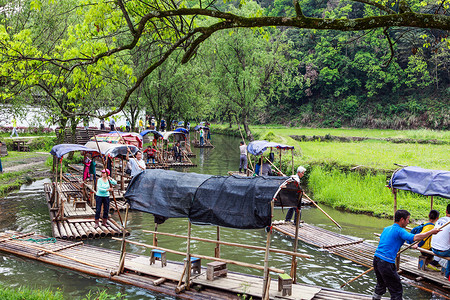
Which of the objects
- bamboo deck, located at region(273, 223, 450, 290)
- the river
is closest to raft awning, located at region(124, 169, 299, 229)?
the river

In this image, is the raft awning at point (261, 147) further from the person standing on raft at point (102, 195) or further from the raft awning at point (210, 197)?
the raft awning at point (210, 197)

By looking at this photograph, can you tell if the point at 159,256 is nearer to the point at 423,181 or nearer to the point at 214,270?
the point at 214,270

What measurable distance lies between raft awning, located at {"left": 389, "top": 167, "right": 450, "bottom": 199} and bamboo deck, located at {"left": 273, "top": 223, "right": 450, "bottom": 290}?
203 cm

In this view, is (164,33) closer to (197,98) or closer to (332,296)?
(332,296)

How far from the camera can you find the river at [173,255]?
360 inches

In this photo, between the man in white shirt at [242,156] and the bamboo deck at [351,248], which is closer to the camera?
the bamboo deck at [351,248]

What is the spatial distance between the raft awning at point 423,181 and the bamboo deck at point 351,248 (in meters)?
2.03

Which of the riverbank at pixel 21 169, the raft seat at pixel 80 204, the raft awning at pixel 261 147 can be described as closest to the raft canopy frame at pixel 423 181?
the raft awning at pixel 261 147

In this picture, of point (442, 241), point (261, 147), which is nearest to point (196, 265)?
point (442, 241)

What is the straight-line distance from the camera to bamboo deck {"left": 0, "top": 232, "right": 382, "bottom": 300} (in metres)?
7.90

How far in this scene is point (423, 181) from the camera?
973cm

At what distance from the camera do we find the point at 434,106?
161ft

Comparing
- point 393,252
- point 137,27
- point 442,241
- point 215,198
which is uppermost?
point 137,27

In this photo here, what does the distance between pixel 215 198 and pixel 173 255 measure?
14.6 ft
